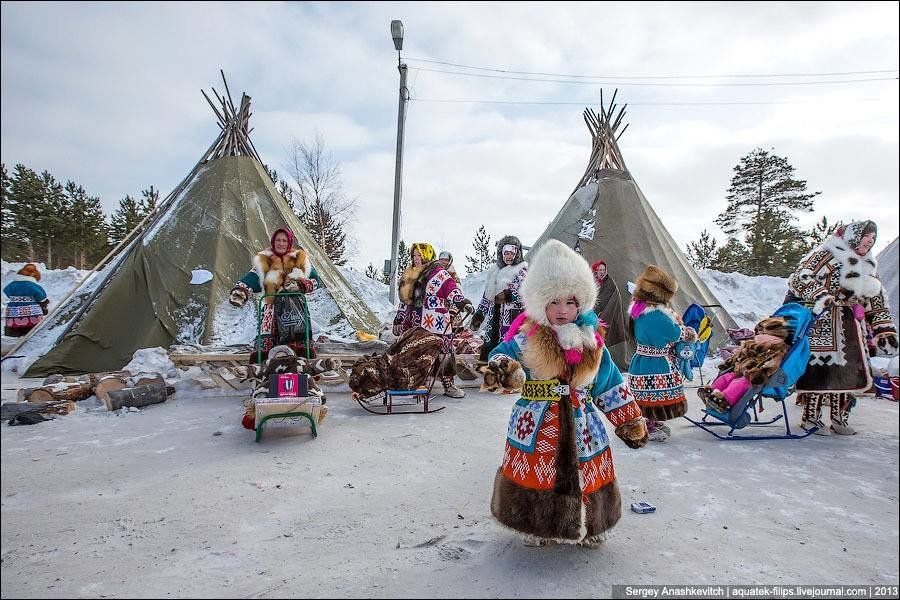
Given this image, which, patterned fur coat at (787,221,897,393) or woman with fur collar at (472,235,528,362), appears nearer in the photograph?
patterned fur coat at (787,221,897,393)

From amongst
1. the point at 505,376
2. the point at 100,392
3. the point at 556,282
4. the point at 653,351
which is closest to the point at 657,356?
the point at 653,351

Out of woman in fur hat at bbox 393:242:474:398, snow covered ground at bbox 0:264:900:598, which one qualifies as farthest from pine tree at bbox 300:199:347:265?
snow covered ground at bbox 0:264:900:598

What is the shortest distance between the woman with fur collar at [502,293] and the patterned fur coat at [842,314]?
3080 mm

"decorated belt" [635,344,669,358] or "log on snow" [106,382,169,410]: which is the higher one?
"decorated belt" [635,344,669,358]

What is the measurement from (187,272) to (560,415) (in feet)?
25.0

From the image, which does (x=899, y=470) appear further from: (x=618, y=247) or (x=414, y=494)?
(x=618, y=247)

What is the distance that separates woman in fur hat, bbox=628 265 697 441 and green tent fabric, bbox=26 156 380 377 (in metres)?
5.53

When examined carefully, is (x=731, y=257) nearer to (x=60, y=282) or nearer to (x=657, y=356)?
(x=657, y=356)

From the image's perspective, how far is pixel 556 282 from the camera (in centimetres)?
226

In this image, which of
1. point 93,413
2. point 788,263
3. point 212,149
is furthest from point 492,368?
point 788,263

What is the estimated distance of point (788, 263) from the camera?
1822 centimetres

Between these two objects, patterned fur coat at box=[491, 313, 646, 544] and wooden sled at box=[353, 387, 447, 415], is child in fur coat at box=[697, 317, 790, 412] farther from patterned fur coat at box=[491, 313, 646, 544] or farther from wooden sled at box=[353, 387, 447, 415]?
wooden sled at box=[353, 387, 447, 415]

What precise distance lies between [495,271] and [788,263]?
1727 centimetres

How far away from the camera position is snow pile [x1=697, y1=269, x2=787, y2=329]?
38.7ft
